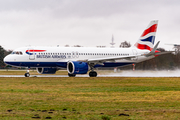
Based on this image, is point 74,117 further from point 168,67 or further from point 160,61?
point 160,61

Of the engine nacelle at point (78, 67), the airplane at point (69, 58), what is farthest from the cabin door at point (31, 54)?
the engine nacelle at point (78, 67)

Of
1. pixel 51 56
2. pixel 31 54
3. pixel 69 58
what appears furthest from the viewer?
pixel 69 58

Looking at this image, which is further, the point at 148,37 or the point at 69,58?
the point at 148,37

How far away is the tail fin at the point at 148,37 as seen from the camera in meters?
53.6

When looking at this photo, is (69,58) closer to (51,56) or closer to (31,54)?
(51,56)

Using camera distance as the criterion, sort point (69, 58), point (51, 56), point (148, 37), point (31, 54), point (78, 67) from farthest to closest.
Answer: point (148, 37)
point (69, 58)
point (51, 56)
point (31, 54)
point (78, 67)

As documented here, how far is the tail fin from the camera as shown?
176 ft

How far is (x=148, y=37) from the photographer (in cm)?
5381

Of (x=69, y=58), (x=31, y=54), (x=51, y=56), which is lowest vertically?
(x=69, y=58)

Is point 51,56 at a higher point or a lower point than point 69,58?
higher

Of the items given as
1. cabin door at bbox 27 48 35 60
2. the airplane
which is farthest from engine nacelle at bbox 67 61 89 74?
cabin door at bbox 27 48 35 60

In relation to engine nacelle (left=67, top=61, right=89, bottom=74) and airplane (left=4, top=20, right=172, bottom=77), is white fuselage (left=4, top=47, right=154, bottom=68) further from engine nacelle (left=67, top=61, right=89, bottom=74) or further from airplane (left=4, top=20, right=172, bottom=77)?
engine nacelle (left=67, top=61, right=89, bottom=74)

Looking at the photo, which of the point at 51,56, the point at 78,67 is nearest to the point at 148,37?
the point at 78,67

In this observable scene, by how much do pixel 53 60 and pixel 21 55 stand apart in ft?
14.4
